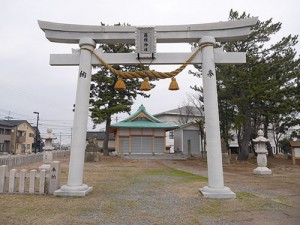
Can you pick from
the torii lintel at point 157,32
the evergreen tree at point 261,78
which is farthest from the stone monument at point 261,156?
the torii lintel at point 157,32

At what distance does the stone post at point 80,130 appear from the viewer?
638 cm

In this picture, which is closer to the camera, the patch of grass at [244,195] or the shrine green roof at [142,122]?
the patch of grass at [244,195]

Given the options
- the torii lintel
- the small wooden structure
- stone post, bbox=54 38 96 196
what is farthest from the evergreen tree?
stone post, bbox=54 38 96 196

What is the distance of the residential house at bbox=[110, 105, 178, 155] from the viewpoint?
2638 cm

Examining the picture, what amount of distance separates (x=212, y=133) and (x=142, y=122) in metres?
21.0

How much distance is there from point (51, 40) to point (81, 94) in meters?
2.07

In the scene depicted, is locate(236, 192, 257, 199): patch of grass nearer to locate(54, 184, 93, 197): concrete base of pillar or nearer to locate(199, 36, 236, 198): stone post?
locate(199, 36, 236, 198): stone post

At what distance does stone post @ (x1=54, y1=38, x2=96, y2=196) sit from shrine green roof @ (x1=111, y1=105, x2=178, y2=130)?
18.8 meters

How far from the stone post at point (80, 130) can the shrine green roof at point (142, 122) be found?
1881 cm

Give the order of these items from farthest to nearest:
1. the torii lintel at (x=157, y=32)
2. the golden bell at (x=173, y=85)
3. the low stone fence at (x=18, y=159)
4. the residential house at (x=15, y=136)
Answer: the residential house at (x=15, y=136)
the low stone fence at (x=18, y=159)
the golden bell at (x=173, y=85)
the torii lintel at (x=157, y=32)

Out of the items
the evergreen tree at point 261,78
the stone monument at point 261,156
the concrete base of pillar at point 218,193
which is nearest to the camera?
the concrete base of pillar at point 218,193

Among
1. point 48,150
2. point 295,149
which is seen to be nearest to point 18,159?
point 48,150

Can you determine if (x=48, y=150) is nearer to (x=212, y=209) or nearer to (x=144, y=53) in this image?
(x=144, y=53)

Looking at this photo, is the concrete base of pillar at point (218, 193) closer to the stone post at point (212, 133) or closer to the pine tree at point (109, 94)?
the stone post at point (212, 133)
